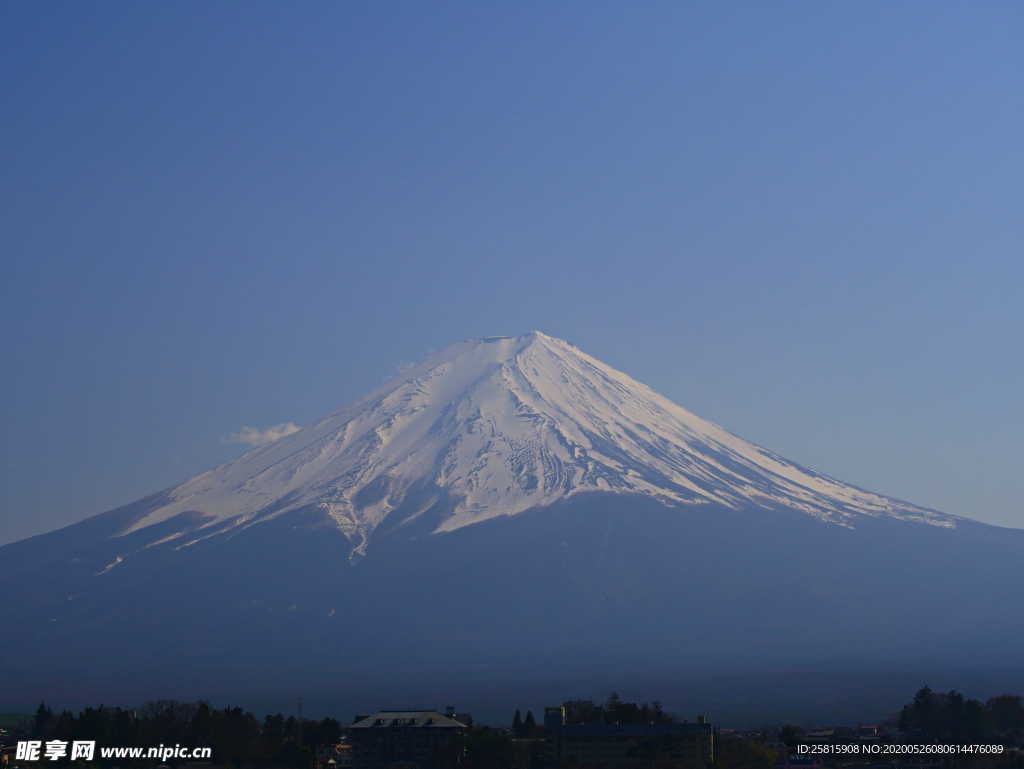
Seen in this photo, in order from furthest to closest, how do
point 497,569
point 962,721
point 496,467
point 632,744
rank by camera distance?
point 496,467 < point 497,569 < point 962,721 < point 632,744

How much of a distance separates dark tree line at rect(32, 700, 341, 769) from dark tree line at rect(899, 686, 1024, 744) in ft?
80.9

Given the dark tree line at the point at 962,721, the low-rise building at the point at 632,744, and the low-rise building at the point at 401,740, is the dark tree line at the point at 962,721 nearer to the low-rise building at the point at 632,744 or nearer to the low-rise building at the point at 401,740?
the low-rise building at the point at 632,744

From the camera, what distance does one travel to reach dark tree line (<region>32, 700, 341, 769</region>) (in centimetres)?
6856

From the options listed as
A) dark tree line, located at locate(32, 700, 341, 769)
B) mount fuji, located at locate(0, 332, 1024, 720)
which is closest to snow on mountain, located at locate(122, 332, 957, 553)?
mount fuji, located at locate(0, 332, 1024, 720)

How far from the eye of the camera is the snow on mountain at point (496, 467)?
17450 centimetres

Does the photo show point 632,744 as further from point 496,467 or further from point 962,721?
point 496,467

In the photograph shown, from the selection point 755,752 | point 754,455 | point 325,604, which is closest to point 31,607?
point 325,604

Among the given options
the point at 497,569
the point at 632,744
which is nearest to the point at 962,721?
the point at 632,744

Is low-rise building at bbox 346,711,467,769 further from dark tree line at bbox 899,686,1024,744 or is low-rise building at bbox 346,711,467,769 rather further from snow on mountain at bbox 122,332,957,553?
snow on mountain at bbox 122,332,957,553

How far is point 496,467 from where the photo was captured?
180 metres

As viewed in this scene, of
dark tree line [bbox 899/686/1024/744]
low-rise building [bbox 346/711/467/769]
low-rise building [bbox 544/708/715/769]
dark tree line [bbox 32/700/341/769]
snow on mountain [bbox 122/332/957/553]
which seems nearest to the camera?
dark tree line [bbox 32/700/341/769]

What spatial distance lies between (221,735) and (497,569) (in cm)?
9255

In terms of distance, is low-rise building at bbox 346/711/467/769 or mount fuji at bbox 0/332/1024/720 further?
mount fuji at bbox 0/332/1024/720

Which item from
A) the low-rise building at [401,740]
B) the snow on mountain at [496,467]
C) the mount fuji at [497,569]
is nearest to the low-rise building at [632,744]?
the low-rise building at [401,740]
